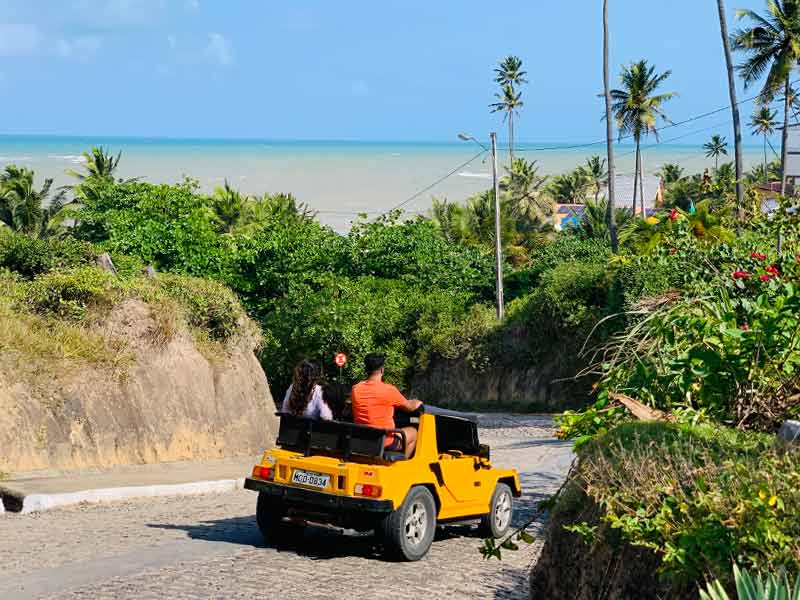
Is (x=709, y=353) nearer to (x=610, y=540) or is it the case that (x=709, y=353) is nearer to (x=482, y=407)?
(x=610, y=540)

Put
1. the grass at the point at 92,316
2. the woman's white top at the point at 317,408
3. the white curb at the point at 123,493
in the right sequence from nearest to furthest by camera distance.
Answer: the woman's white top at the point at 317,408, the white curb at the point at 123,493, the grass at the point at 92,316

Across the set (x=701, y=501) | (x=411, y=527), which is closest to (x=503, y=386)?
(x=411, y=527)

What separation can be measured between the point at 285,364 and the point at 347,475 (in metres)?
32.2

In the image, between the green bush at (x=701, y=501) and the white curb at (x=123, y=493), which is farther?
the white curb at (x=123, y=493)

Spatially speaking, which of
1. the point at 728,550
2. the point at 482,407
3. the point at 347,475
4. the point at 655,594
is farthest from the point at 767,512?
the point at 482,407

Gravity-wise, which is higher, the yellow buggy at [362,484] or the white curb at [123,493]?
the yellow buggy at [362,484]

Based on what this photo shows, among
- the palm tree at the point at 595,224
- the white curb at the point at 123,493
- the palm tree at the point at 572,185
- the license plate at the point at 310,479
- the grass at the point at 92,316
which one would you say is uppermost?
the palm tree at the point at 572,185

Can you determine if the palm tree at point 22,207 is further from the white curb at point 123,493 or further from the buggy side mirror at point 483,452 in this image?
the buggy side mirror at point 483,452

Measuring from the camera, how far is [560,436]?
33.3ft

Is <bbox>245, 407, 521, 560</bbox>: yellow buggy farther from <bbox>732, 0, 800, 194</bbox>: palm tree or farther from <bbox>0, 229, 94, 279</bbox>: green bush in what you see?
<bbox>732, 0, 800, 194</bbox>: palm tree

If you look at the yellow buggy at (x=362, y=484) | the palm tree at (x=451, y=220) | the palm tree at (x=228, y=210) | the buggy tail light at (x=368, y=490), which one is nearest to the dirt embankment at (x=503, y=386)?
the palm tree at (x=451, y=220)

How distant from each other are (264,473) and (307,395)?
105 centimetres

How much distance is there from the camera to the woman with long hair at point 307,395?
12.4 meters

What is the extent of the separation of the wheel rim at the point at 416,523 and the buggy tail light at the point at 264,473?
4.95 feet
